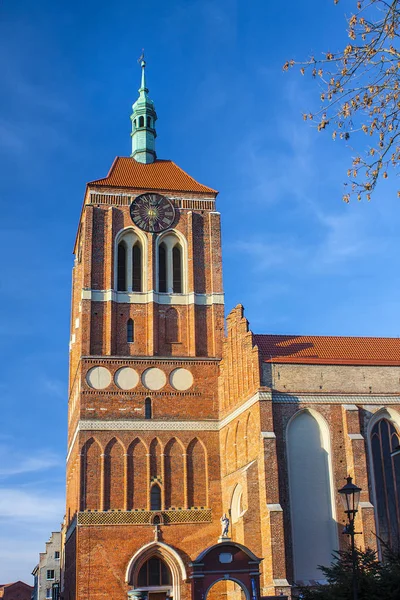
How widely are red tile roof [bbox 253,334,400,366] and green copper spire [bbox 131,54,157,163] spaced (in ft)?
47.1

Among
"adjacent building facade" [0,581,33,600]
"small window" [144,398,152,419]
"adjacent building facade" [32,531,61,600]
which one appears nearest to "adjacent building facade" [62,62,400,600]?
"small window" [144,398,152,419]

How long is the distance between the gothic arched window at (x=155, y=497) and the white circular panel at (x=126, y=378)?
4.84m

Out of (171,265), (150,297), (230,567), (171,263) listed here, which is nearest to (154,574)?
(230,567)

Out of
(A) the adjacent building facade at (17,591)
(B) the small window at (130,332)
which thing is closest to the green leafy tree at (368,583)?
(B) the small window at (130,332)

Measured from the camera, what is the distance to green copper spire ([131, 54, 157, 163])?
153 ft

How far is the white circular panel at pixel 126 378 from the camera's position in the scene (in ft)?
128

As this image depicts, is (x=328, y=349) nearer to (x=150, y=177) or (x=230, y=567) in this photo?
(x=230, y=567)

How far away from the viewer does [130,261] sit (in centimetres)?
4166

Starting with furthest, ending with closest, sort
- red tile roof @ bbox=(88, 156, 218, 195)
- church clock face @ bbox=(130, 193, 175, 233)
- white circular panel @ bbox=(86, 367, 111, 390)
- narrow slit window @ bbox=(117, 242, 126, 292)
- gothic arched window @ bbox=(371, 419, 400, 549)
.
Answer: red tile roof @ bbox=(88, 156, 218, 195)
church clock face @ bbox=(130, 193, 175, 233)
narrow slit window @ bbox=(117, 242, 126, 292)
white circular panel @ bbox=(86, 367, 111, 390)
gothic arched window @ bbox=(371, 419, 400, 549)

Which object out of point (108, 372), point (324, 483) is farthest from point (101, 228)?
point (324, 483)

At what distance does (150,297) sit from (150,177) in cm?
741

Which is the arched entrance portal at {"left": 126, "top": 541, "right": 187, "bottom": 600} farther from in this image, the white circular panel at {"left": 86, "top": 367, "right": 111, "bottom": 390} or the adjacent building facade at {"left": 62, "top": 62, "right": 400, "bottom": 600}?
the white circular panel at {"left": 86, "top": 367, "right": 111, "bottom": 390}

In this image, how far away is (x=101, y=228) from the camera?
41.6 m

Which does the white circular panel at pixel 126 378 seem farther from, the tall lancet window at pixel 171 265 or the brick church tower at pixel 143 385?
the tall lancet window at pixel 171 265
